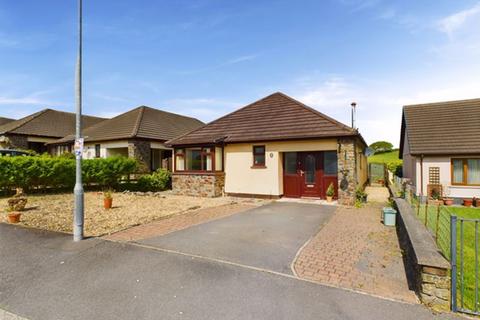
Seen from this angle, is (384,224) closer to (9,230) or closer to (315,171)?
(315,171)

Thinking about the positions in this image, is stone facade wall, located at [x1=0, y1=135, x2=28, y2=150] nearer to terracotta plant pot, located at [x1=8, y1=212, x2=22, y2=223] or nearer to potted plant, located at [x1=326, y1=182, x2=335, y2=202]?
terracotta plant pot, located at [x1=8, y1=212, x2=22, y2=223]

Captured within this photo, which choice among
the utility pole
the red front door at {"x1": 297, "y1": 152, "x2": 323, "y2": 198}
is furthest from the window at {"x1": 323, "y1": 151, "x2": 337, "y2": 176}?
the utility pole

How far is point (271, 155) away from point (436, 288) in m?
10.7

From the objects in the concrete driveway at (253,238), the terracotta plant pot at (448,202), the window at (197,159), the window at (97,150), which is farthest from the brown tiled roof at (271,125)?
the window at (97,150)

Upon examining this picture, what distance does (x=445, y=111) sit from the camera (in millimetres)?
17219

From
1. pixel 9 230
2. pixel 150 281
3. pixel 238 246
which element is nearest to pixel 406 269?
pixel 238 246

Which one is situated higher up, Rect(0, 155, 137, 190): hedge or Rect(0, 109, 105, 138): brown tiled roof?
Rect(0, 109, 105, 138): brown tiled roof

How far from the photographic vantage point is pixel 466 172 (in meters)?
14.1

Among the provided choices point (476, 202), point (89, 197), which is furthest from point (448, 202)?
point (89, 197)

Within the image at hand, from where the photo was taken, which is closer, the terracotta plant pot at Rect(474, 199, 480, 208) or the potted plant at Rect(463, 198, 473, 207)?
the terracotta plant pot at Rect(474, 199, 480, 208)

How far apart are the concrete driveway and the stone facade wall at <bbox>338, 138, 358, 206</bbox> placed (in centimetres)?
227

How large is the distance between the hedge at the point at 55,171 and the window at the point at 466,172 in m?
20.1

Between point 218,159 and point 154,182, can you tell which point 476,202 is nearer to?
point 218,159

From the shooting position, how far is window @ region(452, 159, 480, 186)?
14.0 metres
